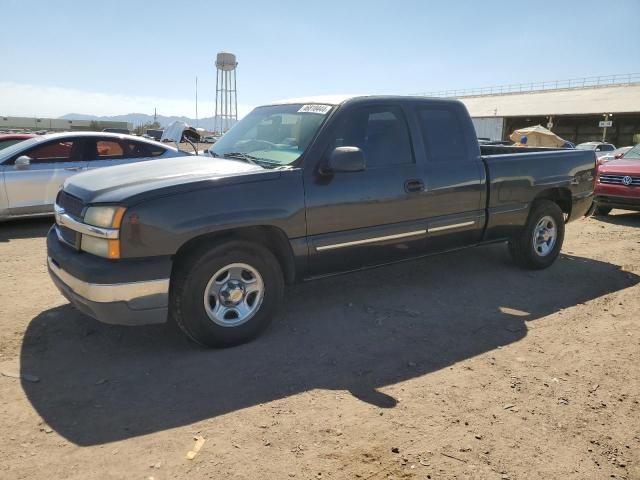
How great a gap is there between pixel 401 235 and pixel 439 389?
5.30ft

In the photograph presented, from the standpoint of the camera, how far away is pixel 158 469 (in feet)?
8.31

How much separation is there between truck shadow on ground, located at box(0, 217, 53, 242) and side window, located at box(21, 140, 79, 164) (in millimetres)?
1097

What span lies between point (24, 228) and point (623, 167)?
35.7ft

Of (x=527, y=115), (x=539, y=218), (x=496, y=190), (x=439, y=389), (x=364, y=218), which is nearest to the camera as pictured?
(x=439, y=389)

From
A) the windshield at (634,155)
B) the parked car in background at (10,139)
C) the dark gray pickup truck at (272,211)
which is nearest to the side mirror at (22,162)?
the parked car in background at (10,139)

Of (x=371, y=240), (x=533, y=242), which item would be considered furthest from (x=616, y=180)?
(x=371, y=240)

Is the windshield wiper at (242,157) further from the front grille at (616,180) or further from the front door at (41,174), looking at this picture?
the front grille at (616,180)

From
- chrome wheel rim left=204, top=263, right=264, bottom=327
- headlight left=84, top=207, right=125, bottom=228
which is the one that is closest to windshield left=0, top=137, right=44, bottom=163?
headlight left=84, top=207, right=125, bottom=228

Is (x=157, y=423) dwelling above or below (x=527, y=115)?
below

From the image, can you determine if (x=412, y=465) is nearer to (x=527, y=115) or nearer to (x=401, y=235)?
(x=401, y=235)

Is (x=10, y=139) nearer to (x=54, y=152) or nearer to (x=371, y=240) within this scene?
(x=54, y=152)

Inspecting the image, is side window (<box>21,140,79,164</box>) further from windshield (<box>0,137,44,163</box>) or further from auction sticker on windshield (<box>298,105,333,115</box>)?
auction sticker on windshield (<box>298,105,333,115</box>)

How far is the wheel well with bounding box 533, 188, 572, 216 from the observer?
602cm

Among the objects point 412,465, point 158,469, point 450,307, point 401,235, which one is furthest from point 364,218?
point 158,469
